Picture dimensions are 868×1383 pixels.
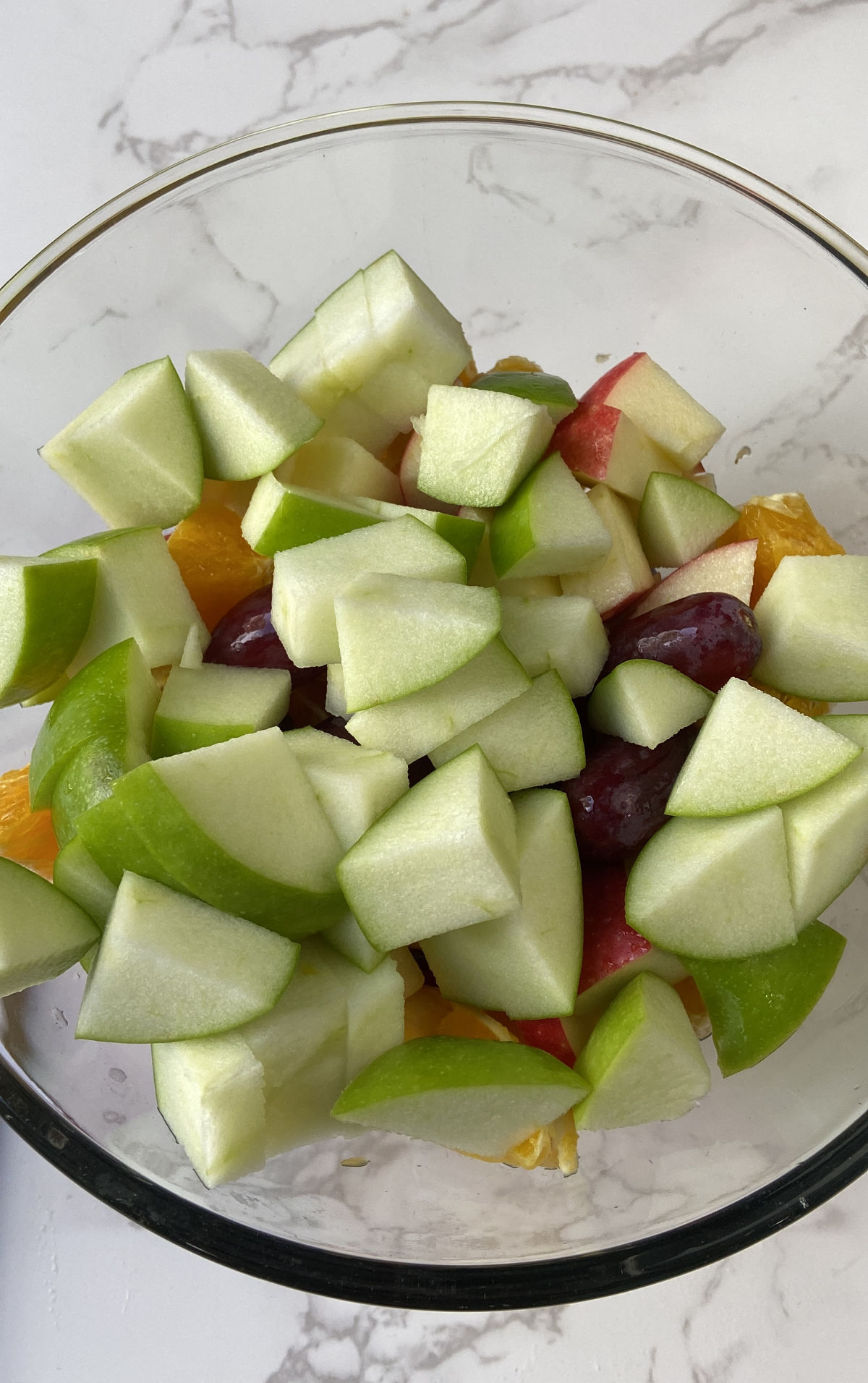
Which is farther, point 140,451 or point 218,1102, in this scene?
point 140,451

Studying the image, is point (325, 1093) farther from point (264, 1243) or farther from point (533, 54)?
point (533, 54)

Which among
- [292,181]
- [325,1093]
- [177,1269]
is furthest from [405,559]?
[177,1269]

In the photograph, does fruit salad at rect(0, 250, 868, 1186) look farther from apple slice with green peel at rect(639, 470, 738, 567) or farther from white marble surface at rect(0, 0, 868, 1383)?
white marble surface at rect(0, 0, 868, 1383)

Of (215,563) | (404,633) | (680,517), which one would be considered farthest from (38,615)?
(680,517)

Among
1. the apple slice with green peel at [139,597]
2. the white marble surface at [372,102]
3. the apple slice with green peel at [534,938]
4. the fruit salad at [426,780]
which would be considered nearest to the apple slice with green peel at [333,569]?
the fruit salad at [426,780]

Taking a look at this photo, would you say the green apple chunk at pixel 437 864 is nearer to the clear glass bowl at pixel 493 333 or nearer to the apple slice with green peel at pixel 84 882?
the apple slice with green peel at pixel 84 882

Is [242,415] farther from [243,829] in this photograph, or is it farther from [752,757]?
[752,757]

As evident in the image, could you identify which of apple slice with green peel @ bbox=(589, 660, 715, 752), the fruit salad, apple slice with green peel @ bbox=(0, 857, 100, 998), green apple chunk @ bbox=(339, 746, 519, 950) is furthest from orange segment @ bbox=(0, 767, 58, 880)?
apple slice with green peel @ bbox=(589, 660, 715, 752)
